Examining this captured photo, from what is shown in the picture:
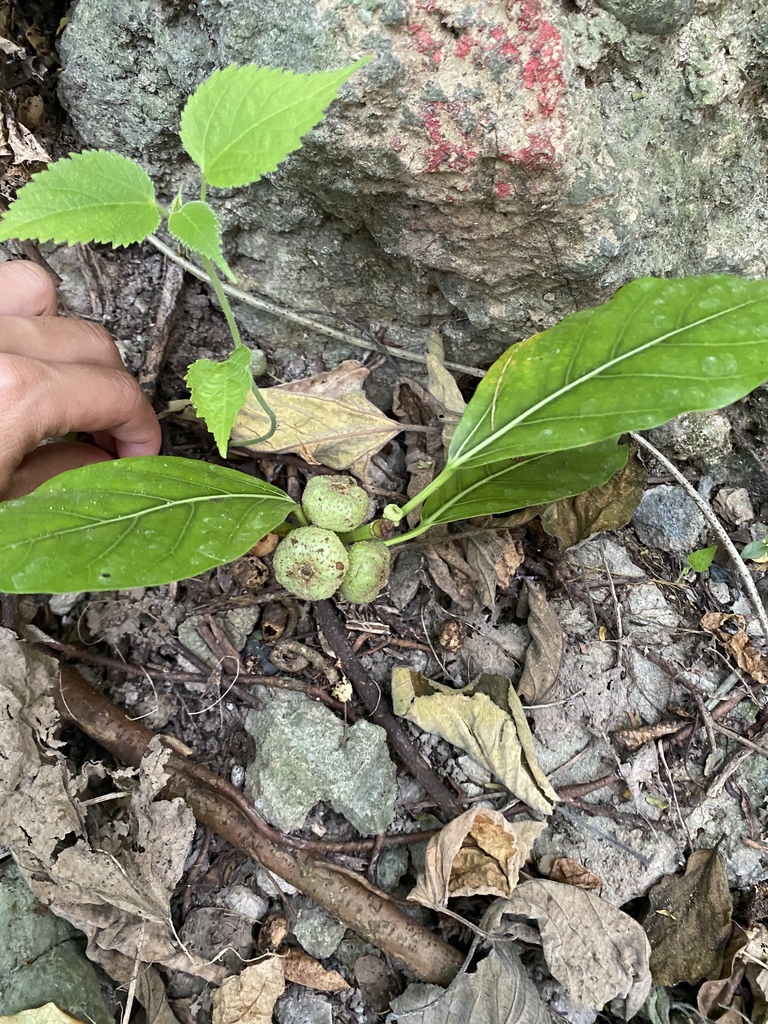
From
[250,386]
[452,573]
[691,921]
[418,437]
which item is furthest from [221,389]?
[691,921]

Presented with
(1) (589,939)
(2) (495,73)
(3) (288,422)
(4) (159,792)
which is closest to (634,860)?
(1) (589,939)

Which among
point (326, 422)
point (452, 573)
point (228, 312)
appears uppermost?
point (228, 312)

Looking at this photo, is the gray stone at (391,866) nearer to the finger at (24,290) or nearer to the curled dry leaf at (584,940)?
the curled dry leaf at (584,940)

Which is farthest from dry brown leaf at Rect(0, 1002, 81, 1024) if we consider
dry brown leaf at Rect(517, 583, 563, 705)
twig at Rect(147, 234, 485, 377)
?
twig at Rect(147, 234, 485, 377)

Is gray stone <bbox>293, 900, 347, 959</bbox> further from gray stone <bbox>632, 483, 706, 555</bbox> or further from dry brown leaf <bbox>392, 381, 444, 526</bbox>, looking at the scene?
gray stone <bbox>632, 483, 706, 555</bbox>

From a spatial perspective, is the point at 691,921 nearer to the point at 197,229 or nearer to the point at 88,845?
the point at 88,845

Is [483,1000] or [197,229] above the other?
[197,229]
